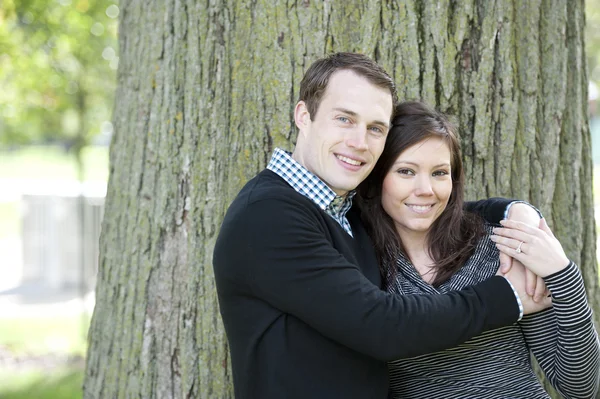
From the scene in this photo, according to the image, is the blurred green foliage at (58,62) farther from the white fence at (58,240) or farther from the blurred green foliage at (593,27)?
the blurred green foliage at (593,27)

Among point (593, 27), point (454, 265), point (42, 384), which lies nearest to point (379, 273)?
point (454, 265)

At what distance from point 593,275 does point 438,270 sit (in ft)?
3.96

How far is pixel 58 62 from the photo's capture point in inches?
319

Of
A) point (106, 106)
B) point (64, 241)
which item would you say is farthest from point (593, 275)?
point (64, 241)

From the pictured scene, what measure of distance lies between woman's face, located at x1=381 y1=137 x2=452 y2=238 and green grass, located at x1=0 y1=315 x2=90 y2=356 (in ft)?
19.8

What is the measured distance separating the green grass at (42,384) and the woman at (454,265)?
4.73 m

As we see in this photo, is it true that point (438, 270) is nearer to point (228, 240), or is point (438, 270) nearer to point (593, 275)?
point (228, 240)

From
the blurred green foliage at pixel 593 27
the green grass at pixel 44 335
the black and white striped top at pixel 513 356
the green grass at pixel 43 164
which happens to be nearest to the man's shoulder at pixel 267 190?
the black and white striped top at pixel 513 356

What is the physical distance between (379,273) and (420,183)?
0.40 meters

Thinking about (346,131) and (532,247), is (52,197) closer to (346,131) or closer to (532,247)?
(346,131)

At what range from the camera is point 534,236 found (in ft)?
8.73

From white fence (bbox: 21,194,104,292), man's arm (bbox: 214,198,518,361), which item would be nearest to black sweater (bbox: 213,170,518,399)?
man's arm (bbox: 214,198,518,361)

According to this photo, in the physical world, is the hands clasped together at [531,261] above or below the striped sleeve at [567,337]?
above

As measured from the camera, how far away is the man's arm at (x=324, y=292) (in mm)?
2287
